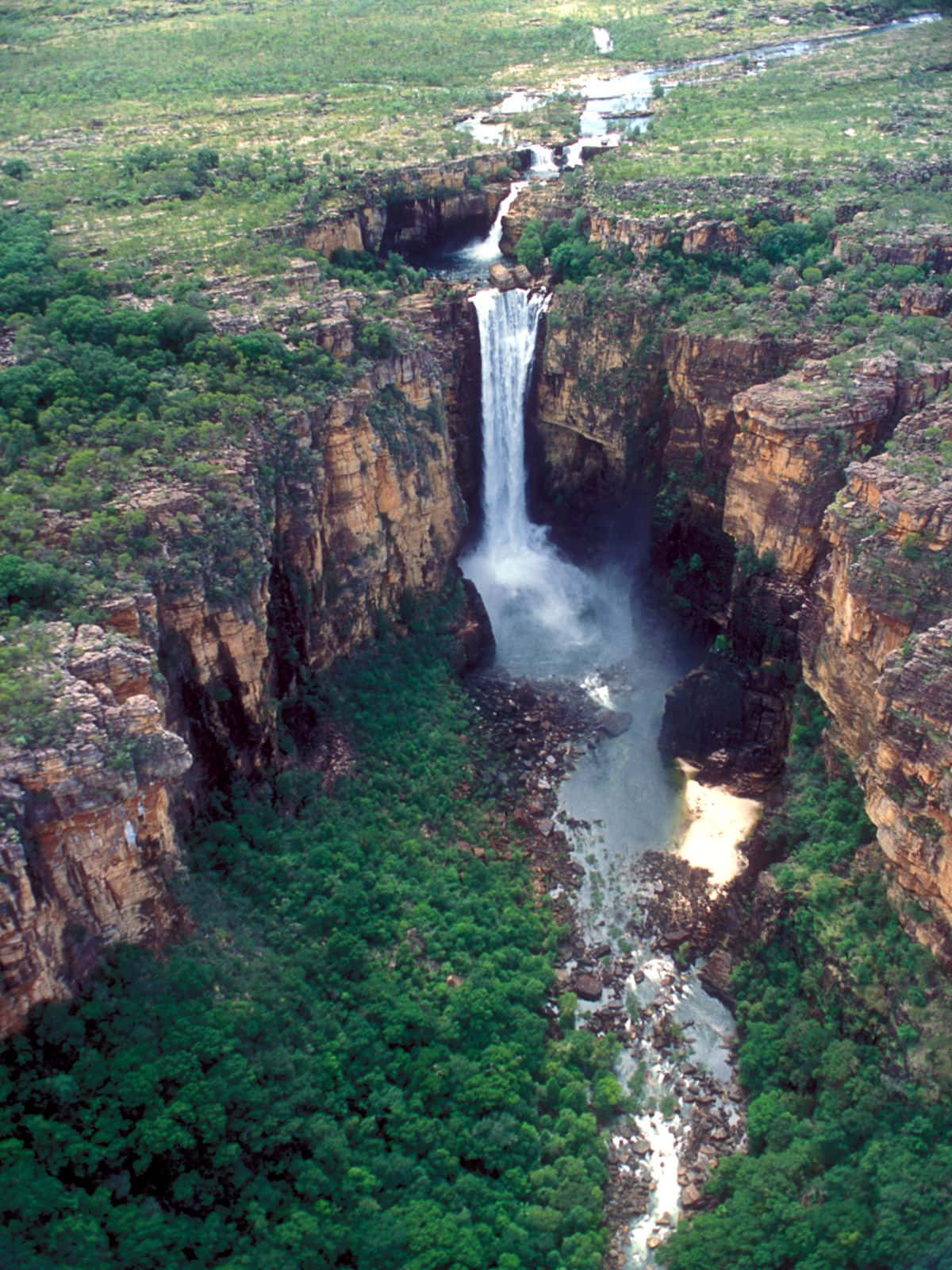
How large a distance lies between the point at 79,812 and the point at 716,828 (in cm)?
2009

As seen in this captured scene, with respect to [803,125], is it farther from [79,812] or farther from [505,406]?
[79,812]

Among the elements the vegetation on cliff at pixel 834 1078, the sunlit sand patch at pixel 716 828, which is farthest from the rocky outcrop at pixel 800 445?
the vegetation on cliff at pixel 834 1078

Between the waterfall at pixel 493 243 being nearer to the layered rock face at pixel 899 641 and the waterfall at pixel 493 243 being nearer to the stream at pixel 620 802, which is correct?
the stream at pixel 620 802

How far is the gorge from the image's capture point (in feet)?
72.9

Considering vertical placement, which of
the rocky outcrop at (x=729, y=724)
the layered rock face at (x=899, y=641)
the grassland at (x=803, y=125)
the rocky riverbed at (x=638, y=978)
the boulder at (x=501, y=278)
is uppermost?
the grassland at (x=803, y=125)

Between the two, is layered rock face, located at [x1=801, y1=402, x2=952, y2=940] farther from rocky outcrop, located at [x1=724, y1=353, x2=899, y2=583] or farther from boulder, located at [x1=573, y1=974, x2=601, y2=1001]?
boulder, located at [x1=573, y1=974, x2=601, y2=1001]

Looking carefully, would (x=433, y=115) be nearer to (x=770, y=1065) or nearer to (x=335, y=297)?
(x=335, y=297)

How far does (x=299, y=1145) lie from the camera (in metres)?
23.7

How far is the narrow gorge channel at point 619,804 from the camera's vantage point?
2686cm

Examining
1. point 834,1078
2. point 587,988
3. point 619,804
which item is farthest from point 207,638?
point 834,1078

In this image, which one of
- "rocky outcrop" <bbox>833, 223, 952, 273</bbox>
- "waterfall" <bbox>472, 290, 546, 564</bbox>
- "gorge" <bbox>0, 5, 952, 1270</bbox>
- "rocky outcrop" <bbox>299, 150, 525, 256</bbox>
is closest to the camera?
"gorge" <bbox>0, 5, 952, 1270</bbox>

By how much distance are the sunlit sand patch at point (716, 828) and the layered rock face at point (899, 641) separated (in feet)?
16.7

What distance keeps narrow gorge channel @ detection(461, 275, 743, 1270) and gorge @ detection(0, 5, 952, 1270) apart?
0.15 meters

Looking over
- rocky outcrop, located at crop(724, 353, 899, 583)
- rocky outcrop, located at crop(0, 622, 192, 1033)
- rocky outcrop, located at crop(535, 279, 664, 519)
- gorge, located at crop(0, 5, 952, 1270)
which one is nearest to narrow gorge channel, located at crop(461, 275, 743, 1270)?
gorge, located at crop(0, 5, 952, 1270)
